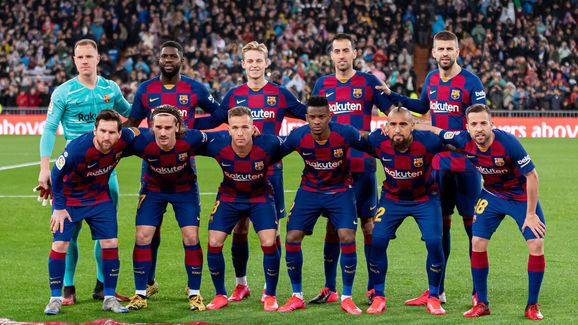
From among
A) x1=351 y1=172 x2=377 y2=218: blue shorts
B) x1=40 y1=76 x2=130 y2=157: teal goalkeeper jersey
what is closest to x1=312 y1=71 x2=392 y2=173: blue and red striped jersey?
x1=351 y1=172 x2=377 y2=218: blue shorts

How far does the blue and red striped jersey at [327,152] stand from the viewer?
747 cm

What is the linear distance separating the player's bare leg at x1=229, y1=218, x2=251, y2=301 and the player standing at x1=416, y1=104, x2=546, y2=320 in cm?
223

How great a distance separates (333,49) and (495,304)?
3.03 meters

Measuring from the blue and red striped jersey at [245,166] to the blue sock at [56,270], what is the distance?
1596 mm

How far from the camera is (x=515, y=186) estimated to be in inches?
282

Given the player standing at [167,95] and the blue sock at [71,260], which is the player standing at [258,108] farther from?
the blue sock at [71,260]

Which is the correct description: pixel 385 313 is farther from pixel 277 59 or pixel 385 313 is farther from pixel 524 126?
pixel 277 59

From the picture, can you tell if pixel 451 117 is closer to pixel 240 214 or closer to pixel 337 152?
pixel 337 152

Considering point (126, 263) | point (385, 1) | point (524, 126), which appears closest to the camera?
point (126, 263)

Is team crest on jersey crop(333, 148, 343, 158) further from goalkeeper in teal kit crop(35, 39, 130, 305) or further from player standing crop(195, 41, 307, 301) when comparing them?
goalkeeper in teal kit crop(35, 39, 130, 305)

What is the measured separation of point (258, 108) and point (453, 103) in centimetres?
200

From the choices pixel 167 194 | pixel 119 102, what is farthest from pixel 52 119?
pixel 167 194

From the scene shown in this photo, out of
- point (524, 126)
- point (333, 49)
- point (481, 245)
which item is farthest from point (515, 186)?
point (524, 126)

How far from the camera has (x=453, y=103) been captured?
788cm
